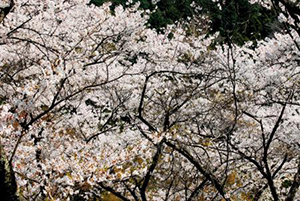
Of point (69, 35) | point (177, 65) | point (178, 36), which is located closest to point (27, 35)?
point (69, 35)

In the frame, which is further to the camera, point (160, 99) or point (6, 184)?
point (160, 99)

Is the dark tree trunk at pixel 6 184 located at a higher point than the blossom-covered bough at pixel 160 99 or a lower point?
lower

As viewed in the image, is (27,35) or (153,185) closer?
(27,35)

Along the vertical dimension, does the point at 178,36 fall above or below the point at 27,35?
above

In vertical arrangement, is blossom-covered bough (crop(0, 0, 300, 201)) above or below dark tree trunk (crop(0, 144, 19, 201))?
above

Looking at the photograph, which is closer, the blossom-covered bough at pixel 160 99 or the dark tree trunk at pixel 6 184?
the dark tree trunk at pixel 6 184

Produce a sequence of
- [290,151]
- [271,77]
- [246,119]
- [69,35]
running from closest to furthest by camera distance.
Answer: [290,151] < [69,35] < [271,77] < [246,119]

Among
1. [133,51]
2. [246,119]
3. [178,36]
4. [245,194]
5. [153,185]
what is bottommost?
[245,194]

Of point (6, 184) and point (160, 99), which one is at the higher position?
point (160, 99)

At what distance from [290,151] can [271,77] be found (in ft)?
8.69

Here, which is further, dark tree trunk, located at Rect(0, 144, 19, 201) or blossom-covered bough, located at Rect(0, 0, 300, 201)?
blossom-covered bough, located at Rect(0, 0, 300, 201)

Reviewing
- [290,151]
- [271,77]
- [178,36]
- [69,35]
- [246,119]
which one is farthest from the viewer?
[178,36]

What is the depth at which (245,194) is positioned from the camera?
8.84 m

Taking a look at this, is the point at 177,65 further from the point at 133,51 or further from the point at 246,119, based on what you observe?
the point at 246,119
